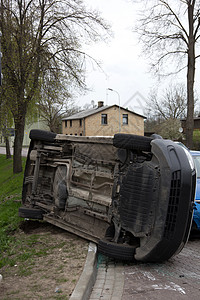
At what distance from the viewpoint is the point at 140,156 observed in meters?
4.83

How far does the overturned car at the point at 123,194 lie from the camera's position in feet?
14.2

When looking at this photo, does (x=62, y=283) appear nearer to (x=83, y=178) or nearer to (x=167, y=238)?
(x=167, y=238)

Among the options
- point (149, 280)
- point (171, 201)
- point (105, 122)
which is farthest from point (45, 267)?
point (105, 122)

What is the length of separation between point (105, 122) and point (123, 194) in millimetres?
45965

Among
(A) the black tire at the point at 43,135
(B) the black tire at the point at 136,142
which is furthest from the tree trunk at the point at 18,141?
(B) the black tire at the point at 136,142

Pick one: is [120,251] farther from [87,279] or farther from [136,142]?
[136,142]

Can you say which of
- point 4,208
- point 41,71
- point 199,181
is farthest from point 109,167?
point 41,71

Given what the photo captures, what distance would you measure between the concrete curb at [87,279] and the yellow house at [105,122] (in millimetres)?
42987

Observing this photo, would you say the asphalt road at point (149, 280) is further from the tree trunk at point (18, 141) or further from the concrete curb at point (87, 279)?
the tree trunk at point (18, 141)

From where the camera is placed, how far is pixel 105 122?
5047 cm

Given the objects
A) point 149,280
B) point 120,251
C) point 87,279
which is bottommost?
point 149,280

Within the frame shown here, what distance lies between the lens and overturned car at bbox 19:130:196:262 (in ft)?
14.2

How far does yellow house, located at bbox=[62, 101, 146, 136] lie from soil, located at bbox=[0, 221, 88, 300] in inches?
1655

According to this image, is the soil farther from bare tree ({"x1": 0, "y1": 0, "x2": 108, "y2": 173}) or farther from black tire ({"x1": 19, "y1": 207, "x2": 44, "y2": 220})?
bare tree ({"x1": 0, "y1": 0, "x2": 108, "y2": 173})
